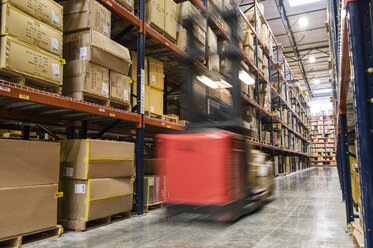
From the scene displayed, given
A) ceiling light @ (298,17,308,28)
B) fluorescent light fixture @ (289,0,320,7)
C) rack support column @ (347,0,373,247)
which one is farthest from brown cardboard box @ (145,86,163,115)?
ceiling light @ (298,17,308,28)

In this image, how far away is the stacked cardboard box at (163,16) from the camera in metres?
5.45

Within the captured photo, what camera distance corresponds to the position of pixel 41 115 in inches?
184

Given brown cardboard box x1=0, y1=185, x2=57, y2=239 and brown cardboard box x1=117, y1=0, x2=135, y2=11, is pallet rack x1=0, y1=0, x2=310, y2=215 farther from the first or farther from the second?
brown cardboard box x1=0, y1=185, x2=57, y2=239

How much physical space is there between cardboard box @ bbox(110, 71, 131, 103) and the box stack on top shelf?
3202cm

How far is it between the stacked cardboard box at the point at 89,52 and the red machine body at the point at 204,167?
121cm

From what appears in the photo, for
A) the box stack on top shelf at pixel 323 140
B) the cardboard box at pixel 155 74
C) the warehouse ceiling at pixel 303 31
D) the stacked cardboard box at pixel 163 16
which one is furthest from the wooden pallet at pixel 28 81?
the box stack on top shelf at pixel 323 140

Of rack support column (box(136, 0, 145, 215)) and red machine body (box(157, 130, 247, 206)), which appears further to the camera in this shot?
rack support column (box(136, 0, 145, 215))

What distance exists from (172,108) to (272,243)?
18.8 ft

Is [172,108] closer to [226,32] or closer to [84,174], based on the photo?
[226,32]

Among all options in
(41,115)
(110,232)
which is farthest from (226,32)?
(110,232)

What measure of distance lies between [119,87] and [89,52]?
79cm

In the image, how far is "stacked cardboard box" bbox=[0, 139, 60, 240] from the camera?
301 cm

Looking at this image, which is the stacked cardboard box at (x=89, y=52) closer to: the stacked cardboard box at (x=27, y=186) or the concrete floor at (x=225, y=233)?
the stacked cardboard box at (x=27, y=186)

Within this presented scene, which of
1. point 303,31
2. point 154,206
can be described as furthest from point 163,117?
point 303,31
